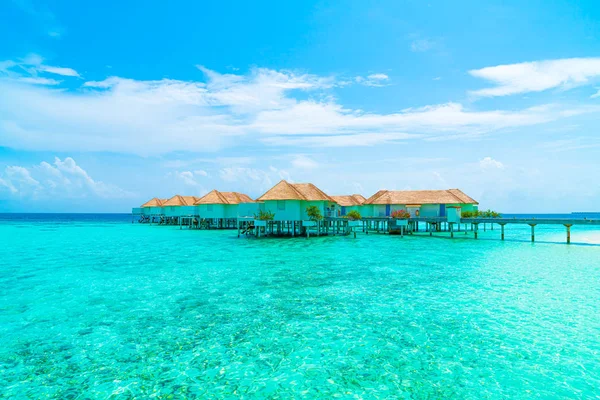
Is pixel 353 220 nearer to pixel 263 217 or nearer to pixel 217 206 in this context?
pixel 263 217

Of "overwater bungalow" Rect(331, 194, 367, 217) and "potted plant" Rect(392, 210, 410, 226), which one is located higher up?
"overwater bungalow" Rect(331, 194, 367, 217)

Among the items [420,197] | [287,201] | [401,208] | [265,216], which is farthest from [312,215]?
[420,197]

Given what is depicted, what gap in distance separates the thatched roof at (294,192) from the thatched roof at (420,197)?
8.31m

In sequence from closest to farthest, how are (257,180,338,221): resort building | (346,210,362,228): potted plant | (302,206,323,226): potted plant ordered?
(257,180,338,221): resort building
(302,206,323,226): potted plant
(346,210,362,228): potted plant

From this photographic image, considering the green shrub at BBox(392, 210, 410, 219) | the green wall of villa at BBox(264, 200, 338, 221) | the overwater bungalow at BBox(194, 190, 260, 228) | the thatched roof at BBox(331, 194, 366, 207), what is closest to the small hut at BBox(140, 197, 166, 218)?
the overwater bungalow at BBox(194, 190, 260, 228)

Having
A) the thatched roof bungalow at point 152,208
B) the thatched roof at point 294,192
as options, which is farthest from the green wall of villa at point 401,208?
the thatched roof bungalow at point 152,208

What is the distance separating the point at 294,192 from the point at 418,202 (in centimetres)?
1488

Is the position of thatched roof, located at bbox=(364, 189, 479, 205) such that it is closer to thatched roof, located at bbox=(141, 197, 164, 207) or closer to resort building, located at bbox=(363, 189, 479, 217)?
resort building, located at bbox=(363, 189, 479, 217)

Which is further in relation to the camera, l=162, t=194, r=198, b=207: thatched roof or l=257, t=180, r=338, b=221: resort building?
l=162, t=194, r=198, b=207: thatched roof

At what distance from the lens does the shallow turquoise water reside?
6.78m

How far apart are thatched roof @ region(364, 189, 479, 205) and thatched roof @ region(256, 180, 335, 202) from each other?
8.31 meters

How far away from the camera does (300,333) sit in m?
9.30

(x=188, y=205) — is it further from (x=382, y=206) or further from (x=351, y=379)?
(x=351, y=379)

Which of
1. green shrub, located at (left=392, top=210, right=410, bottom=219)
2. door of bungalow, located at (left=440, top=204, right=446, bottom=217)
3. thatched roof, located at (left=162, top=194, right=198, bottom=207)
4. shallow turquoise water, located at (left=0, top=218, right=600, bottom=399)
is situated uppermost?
thatched roof, located at (left=162, top=194, right=198, bottom=207)
